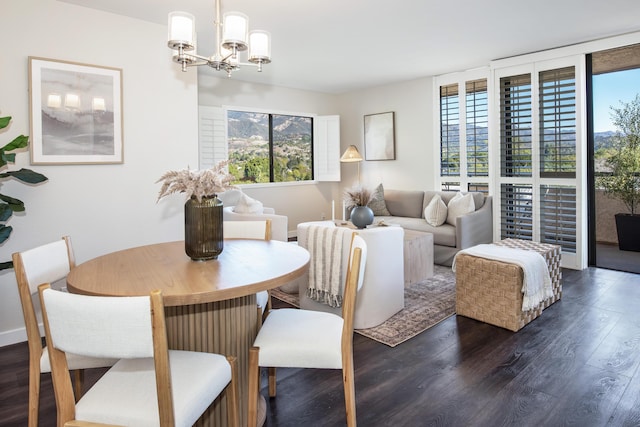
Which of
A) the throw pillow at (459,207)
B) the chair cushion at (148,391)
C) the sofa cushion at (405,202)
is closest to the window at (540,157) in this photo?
the throw pillow at (459,207)

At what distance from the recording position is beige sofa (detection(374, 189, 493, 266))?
4.72 metres

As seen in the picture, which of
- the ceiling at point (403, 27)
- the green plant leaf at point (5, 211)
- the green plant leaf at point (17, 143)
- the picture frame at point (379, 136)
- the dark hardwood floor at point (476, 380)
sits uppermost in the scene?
the ceiling at point (403, 27)

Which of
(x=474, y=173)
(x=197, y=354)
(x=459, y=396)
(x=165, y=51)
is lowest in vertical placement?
(x=459, y=396)

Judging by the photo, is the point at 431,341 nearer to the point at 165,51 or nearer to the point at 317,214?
the point at 165,51

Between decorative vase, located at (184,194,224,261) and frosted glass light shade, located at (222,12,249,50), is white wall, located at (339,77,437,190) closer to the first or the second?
frosted glass light shade, located at (222,12,249,50)

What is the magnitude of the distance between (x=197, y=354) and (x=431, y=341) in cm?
183

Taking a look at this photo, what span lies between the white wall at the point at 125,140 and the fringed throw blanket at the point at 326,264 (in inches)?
56.6

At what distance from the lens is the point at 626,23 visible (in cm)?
385

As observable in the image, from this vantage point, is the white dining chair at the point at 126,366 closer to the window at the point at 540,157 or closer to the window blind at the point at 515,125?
the window at the point at 540,157

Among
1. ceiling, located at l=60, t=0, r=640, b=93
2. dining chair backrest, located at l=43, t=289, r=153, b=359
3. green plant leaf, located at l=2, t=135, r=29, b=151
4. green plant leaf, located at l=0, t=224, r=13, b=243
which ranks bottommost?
dining chair backrest, located at l=43, t=289, r=153, b=359

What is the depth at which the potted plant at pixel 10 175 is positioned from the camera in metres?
2.57

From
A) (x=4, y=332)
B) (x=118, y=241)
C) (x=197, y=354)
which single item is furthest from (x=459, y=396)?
(x=4, y=332)

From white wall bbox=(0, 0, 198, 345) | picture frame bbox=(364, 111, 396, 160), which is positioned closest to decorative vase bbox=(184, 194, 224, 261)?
white wall bbox=(0, 0, 198, 345)

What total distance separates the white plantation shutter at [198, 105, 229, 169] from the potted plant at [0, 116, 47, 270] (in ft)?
9.59
